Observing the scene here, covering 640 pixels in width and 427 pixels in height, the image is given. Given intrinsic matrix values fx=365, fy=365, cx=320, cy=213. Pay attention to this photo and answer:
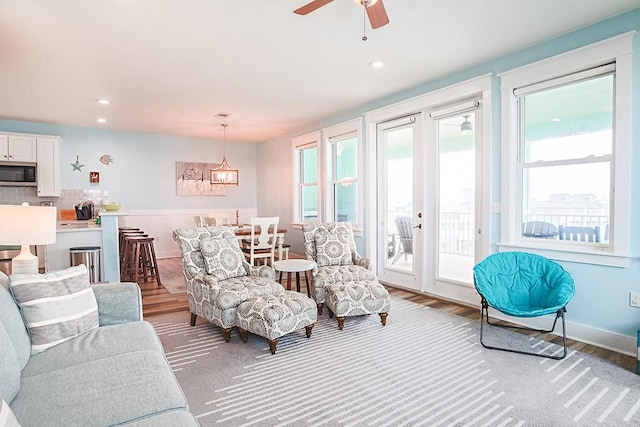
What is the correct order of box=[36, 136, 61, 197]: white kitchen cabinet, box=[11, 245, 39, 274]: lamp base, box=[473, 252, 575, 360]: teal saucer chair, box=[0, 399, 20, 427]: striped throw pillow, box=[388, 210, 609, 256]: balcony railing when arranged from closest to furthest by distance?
box=[0, 399, 20, 427]: striped throw pillow → box=[11, 245, 39, 274]: lamp base → box=[473, 252, 575, 360]: teal saucer chair → box=[388, 210, 609, 256]: balcony railing → box=[36, 136, 61, 197]: white kitchen cabinet

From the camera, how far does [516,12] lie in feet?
9.12

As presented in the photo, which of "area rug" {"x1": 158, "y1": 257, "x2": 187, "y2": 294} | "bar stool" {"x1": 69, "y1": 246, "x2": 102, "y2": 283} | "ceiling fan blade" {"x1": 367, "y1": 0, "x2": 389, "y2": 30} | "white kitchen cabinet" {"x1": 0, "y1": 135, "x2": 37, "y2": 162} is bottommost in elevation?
"area rug" {"x1": 158, "y1": 257, "x2": 187, "y2": 294}

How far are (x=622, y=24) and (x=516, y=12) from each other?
0.86 m

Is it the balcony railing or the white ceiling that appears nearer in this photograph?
the white ceiling

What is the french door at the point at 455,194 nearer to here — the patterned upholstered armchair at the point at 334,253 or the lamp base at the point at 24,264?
the patterned upholstered armchair at the point at 334,253

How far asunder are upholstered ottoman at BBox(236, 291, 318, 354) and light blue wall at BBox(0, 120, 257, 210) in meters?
5.46

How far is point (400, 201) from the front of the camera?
5016 mm

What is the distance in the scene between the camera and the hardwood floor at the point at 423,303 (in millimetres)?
2799

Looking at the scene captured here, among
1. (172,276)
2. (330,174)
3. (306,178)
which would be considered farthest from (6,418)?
(306,178)

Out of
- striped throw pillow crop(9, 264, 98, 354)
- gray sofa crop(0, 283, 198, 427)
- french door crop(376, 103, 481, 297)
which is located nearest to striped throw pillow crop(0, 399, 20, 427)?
gray sofa crop(0, 283, 198, 427)

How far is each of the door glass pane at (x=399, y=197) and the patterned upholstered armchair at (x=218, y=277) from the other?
6.92ft

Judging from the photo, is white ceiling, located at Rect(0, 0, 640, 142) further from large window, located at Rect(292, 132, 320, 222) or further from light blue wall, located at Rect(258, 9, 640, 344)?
large window, located at Rect(292, 132, 320, 222)

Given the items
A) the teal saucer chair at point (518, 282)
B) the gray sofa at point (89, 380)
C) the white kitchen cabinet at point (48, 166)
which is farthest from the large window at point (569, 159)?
the white kitchen cabinet at point (48, 166)

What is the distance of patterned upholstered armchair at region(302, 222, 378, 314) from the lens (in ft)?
12.5
